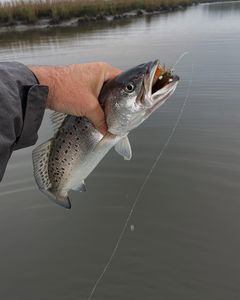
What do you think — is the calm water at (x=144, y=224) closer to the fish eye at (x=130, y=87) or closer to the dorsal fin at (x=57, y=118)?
the dorsal fin at (x=57, y=118)

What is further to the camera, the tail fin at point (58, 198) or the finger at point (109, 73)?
the tail fin at point (58, 198)

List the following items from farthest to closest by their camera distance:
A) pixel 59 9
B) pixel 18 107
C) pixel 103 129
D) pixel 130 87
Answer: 1. pixel 59 9
2. pixel 103 129
3. pixel 130 87
4. pixel 18 107

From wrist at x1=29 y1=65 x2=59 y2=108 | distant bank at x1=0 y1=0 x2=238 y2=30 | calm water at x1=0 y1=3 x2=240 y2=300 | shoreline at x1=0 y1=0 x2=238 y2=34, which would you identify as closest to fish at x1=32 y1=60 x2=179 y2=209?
wrist at x1=29 y1=65 x2=59 y2=108

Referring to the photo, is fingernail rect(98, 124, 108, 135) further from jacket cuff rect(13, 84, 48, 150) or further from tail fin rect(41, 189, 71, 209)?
tail fin rect(41, 189, 71, 209)

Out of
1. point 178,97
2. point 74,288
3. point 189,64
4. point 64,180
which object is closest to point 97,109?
point 64,180

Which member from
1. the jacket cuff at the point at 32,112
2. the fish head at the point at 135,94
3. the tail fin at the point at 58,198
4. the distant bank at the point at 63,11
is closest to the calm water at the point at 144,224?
the tail fin at the point at 58,198

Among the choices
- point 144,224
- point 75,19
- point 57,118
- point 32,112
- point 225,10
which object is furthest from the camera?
point 225,10

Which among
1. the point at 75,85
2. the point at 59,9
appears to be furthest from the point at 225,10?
the point at 75,85

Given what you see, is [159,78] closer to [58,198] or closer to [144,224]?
[58,198]
